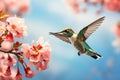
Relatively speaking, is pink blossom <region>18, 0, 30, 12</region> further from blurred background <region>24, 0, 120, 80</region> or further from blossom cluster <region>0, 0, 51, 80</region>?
blossom cluster <region>0, 0, 51, 80</region>

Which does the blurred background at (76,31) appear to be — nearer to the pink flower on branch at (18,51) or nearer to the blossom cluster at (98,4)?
the blossom cluster at (98,4)

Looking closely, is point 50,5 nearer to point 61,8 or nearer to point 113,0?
point 61,8

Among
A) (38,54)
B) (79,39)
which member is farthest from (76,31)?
(38,54)

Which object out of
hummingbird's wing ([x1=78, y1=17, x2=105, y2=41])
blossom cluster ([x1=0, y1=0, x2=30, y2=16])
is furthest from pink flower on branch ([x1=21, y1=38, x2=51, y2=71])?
blossom cluster ([x1=0, y1=0, x2=30, y2=16])

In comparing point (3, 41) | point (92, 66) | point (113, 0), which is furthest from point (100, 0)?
point (3, 41)

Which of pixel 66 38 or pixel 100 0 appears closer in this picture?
pixel 66 38

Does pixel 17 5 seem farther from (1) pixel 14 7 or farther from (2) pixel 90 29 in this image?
(2) pixel 90 29

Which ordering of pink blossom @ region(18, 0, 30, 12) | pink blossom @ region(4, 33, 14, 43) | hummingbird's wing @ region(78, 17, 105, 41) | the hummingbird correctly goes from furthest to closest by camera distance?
pink blossom @ region(18, 0, 30, 12) → the hummingbird → hummingbird's wing @ region(78, 17, 105, 41) → pink blossom @ region(4, 33, 14, 43)
